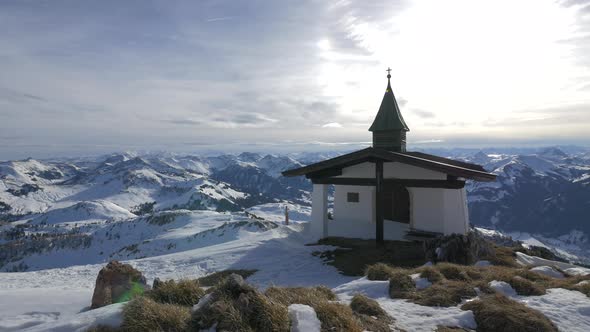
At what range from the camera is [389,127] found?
27031 millimetres

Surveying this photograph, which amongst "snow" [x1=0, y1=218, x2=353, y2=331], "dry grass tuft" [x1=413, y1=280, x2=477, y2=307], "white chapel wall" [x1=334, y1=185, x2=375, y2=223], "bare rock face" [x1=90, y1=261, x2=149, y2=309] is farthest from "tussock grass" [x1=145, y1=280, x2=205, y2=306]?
"white chapel wall" [x1=334, y1=185, x2=375, y2=223]

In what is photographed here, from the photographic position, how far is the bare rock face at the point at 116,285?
9.48 metres

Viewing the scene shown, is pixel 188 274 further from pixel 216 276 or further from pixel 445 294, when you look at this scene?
pixel 445 294

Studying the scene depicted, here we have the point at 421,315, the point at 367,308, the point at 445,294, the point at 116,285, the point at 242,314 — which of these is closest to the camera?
the point at 242,314

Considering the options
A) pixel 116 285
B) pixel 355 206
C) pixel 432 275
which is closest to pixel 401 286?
pixel 432 275

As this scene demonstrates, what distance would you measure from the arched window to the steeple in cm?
342

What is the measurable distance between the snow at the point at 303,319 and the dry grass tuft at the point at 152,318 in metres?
1.92

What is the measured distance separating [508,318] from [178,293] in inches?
286

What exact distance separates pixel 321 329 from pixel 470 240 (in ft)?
44.2

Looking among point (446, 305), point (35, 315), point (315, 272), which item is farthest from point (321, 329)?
point (315, 272)

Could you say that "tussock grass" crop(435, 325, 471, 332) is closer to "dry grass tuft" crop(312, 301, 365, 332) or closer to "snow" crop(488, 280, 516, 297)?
"dry grass tuft" crop(312, 301, 365, 332)

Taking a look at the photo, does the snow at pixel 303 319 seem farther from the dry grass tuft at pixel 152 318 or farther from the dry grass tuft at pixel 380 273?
the dry grass tuft at pixel 380 273

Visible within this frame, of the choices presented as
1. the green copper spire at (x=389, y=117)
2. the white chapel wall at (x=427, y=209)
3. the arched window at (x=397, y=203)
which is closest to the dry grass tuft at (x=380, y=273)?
the white chapel wall at (x=427, y=209)

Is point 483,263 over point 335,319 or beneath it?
beneath
